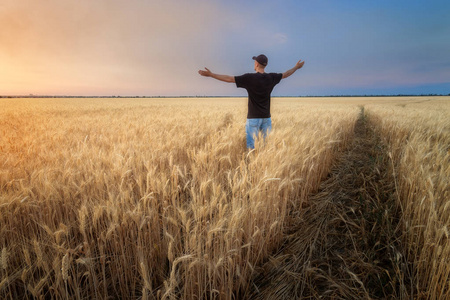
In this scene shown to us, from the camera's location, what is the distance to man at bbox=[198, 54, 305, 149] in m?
3.90

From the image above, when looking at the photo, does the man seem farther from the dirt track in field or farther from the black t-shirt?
the dirt track in field

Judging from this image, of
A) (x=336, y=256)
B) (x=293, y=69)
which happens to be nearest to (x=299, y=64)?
(x=293, y=69)

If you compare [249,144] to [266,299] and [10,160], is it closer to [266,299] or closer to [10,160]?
[266,299]

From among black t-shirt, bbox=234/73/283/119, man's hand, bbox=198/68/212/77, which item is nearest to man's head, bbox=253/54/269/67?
black t-shirt, bbox=234/73/283/119

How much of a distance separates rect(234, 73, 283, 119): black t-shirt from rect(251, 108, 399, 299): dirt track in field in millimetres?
2182

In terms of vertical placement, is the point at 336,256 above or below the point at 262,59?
below

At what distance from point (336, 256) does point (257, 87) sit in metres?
3.14

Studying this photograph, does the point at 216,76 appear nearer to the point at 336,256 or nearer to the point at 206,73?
the point at 206,73

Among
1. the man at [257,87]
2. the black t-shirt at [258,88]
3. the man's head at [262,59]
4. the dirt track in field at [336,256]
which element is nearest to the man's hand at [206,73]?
the man at [257,87]

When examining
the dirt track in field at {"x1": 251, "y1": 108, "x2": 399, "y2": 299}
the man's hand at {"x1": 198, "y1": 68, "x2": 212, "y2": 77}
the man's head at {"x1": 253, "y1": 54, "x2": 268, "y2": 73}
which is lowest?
the dirt track in field at {"x1": 251, "y1": 108, "x2": 399, "y2": 299}

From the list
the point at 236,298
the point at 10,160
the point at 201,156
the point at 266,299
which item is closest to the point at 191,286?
the point at 236,298

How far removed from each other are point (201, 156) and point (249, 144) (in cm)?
180

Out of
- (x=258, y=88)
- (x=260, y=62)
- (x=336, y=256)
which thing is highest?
(x=260, y=62)

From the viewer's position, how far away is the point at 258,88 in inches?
158
